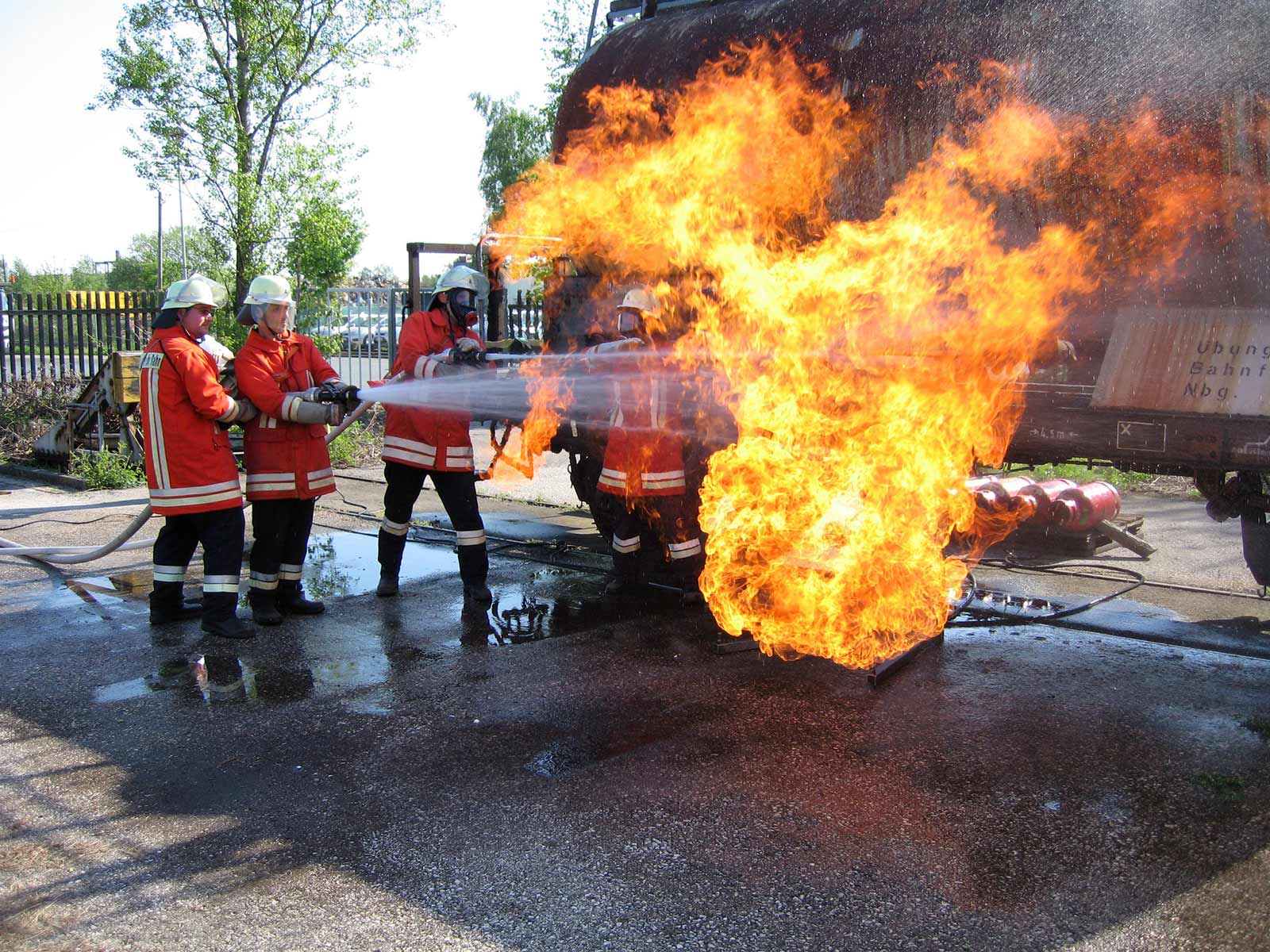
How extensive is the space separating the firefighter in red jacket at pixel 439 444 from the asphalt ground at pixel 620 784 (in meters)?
0.39

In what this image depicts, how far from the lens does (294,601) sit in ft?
19.4

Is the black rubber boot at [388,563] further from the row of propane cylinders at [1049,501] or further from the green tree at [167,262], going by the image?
the green tree at [167,262]

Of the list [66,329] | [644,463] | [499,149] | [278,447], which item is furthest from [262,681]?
[499,149]

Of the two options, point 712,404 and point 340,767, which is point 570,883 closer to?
point 340,767

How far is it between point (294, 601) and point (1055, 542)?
5.11 m

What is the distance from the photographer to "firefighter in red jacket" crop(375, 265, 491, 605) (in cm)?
611

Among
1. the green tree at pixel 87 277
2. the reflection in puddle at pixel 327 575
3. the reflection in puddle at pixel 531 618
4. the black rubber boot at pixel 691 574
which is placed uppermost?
the green tree at pixel 87 277

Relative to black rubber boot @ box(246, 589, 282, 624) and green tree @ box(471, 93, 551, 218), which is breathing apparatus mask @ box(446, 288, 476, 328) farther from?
green tree @ box(471, 93, 551, 218)

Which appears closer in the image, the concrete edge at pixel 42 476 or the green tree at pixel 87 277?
the concrete edge at pixel 42 476

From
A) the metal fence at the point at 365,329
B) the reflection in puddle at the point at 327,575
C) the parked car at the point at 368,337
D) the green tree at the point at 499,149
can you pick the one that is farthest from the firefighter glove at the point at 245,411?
the green tree at the point at 499,149

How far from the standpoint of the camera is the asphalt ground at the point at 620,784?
2.85 m

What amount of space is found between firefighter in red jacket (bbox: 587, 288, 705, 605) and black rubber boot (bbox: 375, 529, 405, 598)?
4.25ft

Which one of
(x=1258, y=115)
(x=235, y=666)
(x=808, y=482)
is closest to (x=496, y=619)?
(x=235, y=666)

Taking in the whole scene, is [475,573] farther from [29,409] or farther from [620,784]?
[29,409]
